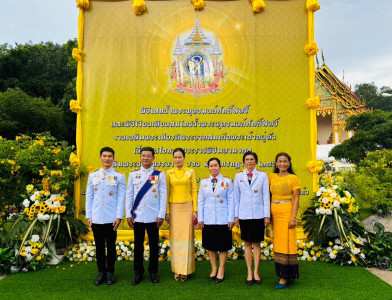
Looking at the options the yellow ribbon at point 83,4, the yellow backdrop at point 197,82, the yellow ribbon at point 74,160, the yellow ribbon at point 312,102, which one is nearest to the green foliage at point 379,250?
the yellow backdrop at point 197,82

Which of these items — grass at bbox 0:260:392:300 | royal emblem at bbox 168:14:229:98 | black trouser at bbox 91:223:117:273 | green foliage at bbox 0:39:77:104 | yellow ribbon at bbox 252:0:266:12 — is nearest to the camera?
grass at bbox 0:260:392:300

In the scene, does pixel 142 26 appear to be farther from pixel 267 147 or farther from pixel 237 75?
pixel 267 147

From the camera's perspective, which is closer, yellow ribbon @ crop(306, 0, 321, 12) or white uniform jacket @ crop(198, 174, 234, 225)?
white uniform jacket @ crop(198, 174, 234, 225)

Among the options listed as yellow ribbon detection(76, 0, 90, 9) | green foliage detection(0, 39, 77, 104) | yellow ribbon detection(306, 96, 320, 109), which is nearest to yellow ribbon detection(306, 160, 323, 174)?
yellow ribbon detection(306, 96, 320, 109)

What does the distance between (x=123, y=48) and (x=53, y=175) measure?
2041 millimetres

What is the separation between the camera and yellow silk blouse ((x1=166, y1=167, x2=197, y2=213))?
3217mm

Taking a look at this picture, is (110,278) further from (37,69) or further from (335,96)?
(37,69)

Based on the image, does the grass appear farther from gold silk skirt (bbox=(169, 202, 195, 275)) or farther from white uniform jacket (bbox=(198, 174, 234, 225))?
white uniform jacket (bbox=(198, 174, 234, 225))

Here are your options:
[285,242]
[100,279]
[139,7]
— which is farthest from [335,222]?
[139,7]

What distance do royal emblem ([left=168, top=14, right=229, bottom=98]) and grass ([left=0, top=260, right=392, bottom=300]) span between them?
7.98ft

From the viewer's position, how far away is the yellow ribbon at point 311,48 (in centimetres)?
423

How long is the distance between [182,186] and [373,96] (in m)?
35.9

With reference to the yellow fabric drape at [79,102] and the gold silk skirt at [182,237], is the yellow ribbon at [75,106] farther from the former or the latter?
the gold silk skirt at [182,237]

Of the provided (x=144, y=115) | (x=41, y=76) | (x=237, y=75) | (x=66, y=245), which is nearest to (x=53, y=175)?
(x=66, y=245)
